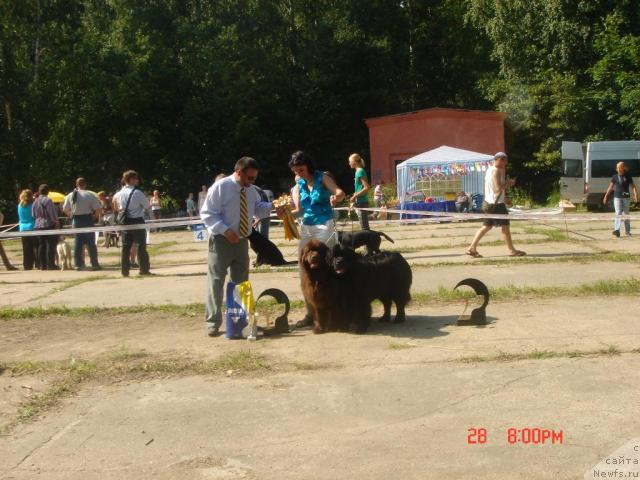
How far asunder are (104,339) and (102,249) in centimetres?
1335

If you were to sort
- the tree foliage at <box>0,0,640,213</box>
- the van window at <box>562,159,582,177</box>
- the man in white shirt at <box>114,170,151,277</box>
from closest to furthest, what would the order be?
the man in white shirt at <box>114,170,151,277</box>
the van window at <box>562,159,582,177</box>
the tree foliage at <box>0,0,640,213</box>

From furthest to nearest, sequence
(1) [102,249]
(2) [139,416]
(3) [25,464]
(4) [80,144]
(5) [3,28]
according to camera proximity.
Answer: (4) [80,144]
(5) [3,28]
(1) [102,249]
(2) [139,416]
(3) [25,464]

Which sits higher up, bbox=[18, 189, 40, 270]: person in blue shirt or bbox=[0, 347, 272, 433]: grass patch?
bbox=[18, 189, 40, 270]: person in blue shirt

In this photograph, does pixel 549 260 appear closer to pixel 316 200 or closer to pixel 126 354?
pixel 316 200

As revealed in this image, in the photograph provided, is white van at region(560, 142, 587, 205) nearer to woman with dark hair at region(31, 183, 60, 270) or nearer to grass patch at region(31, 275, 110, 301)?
woman with dark hair at region(31, 183, 60, 270)

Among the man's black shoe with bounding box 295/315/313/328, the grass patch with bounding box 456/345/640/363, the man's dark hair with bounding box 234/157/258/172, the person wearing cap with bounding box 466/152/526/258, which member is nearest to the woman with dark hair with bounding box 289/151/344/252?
the man's dark hair with bounding box 234/157/258/172

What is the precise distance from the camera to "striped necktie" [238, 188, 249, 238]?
25.3 ft

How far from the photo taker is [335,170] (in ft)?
138

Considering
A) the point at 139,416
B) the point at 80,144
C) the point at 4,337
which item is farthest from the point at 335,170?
the point at 139,416

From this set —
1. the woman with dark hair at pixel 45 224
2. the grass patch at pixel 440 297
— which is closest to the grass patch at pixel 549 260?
the grass patch at pixel 440 297

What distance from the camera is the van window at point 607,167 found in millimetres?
29953

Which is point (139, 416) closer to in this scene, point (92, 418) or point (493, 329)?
point (92, 418)

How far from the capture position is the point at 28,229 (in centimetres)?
1617

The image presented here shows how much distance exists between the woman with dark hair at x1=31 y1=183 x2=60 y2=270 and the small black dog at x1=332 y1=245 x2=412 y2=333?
9742 millimetres
